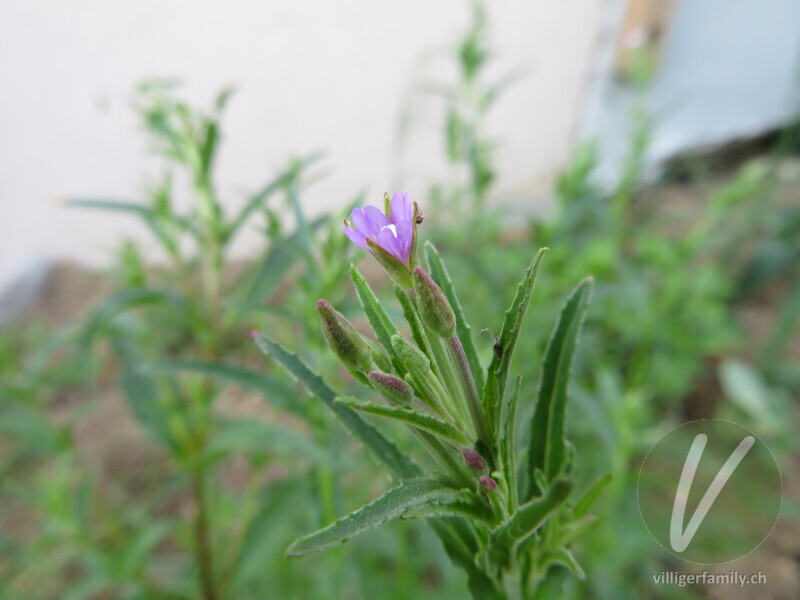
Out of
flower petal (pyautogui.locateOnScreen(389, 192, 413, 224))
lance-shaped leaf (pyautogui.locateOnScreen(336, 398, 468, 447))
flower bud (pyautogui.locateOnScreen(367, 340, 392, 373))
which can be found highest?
flower petal (pyautogui.locateOnScreen(389, 192, 413, 224))

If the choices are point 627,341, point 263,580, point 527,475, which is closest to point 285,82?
point 627,341

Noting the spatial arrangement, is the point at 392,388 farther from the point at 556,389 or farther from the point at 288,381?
the point at 288,381

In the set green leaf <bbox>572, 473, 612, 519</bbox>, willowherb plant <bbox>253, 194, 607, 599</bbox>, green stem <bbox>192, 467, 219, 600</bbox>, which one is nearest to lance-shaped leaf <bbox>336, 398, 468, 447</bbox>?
willowherb plant <bbox>253, 194, 607, 599</bbox>

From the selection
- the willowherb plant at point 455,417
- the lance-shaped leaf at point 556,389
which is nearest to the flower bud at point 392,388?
the willowherb plant at point 455,417

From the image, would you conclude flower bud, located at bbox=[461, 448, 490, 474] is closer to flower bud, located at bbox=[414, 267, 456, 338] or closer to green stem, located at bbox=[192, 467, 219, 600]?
flower bud, located at bbox=[414, 267, 456, 338]

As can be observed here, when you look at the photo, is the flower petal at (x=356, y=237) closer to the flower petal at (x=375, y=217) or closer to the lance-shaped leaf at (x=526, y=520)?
the flower petal at (x=375, y=217)

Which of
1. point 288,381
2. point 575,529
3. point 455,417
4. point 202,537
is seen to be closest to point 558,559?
point 575,529

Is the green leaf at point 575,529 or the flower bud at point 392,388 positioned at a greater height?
the flower bud at point 392,388
